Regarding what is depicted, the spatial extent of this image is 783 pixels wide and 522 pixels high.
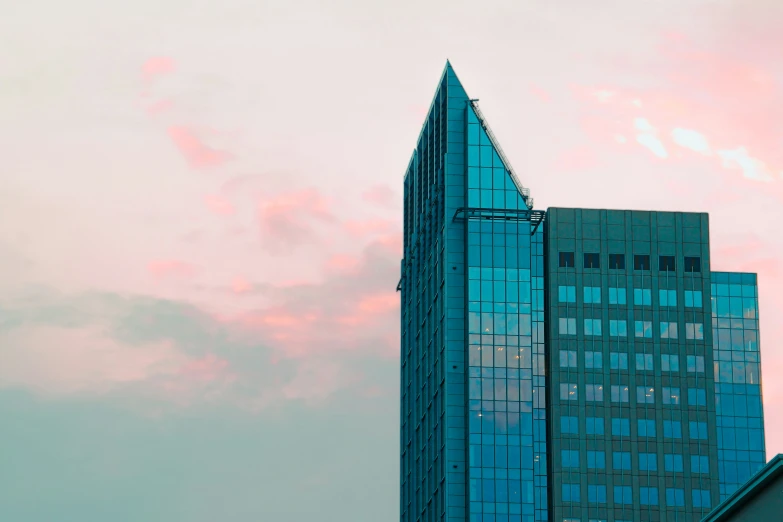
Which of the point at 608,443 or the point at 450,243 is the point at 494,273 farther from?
the point at 608,443

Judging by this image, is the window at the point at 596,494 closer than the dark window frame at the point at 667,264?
Yes

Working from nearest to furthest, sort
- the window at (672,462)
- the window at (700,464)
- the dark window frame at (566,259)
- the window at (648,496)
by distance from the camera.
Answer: the window at (648,496) → the window at (672,462) → the window at (700,464) → the dark window frame at (566,259)

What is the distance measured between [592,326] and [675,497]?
2384 cm

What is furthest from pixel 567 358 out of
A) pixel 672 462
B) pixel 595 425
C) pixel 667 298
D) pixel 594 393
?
pixel 672 462

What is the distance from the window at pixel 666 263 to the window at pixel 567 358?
16.8m

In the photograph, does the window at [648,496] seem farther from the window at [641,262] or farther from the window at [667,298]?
the window at [641,262]

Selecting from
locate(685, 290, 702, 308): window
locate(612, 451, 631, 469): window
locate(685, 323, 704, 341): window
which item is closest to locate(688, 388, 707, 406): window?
locate(685, 323, 704, 341): window

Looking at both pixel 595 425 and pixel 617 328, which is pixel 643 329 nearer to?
pixel 617 328

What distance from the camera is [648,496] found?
180m

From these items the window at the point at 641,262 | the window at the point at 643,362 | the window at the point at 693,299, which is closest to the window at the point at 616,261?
the window at the point at 641,262

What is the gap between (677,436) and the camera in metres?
184

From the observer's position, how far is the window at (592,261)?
187875 mm

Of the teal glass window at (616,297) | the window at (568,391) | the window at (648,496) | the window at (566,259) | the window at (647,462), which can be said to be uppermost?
the window at (566,259)

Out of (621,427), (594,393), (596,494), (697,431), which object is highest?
(594,393)
